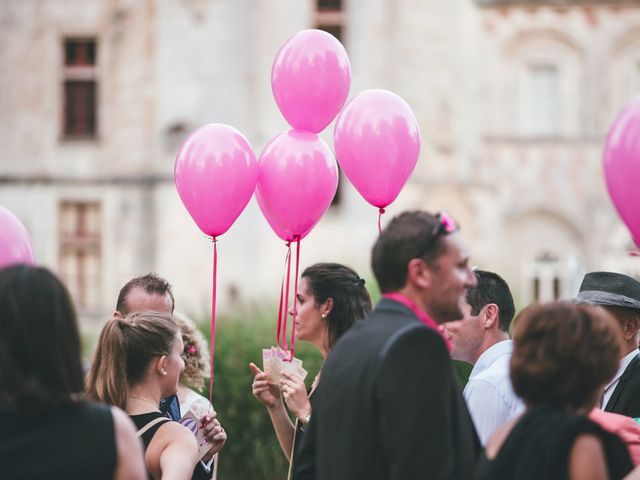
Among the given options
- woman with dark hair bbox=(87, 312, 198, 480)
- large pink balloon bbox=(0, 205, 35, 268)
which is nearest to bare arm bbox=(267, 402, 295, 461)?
woman with dark hair bbox=(87, 312, 198, 480)

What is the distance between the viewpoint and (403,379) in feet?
12.0

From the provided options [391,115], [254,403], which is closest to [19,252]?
[391,115]

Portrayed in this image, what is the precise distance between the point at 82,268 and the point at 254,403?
44.8ft

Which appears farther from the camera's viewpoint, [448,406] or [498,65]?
[498,65]

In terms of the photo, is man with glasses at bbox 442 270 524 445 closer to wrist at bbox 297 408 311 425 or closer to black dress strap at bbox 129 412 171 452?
wrist at bbox 297 408 311 425

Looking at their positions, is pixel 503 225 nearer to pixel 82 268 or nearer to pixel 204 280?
pixel 204 280

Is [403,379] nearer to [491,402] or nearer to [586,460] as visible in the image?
[586,460]

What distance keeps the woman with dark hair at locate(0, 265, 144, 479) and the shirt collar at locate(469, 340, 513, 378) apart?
7.49 ft

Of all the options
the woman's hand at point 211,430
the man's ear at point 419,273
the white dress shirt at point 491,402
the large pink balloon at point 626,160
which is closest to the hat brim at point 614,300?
the white dress shirt at point 491,402

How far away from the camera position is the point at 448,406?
12.2ft

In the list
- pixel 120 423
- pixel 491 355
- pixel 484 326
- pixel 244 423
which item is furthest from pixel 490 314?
pixel 244 423

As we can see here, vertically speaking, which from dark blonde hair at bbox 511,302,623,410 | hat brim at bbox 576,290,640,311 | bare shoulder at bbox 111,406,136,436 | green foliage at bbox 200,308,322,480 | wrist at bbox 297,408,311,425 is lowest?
green foliage at bbox 200,308,322,480

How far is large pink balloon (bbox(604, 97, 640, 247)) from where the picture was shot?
4.48m

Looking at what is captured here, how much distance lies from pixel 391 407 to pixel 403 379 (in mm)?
89
